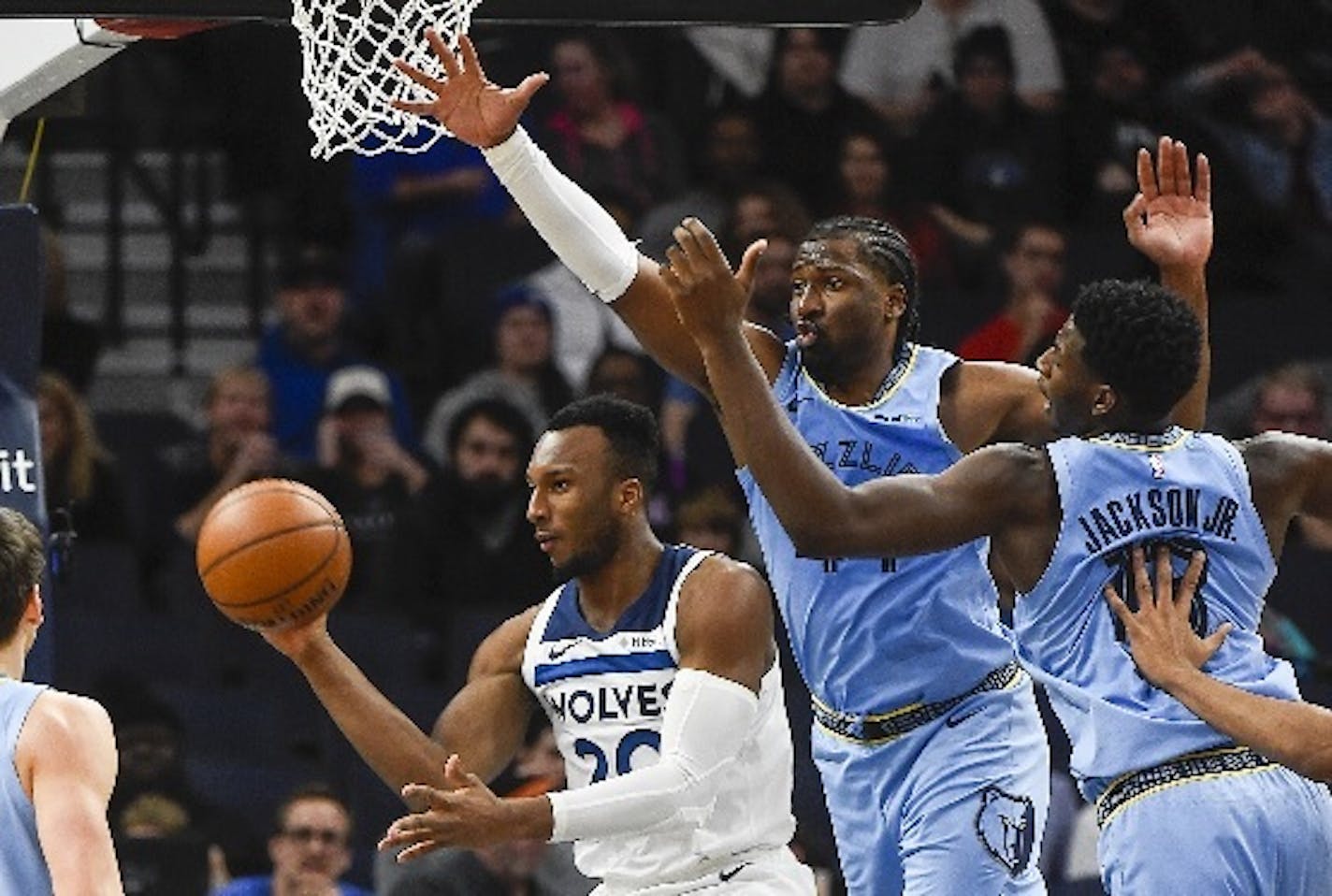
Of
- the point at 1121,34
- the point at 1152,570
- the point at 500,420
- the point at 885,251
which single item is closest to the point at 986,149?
the point at 1121,34

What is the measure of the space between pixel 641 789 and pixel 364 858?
357cm

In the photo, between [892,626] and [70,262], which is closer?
[892,626]

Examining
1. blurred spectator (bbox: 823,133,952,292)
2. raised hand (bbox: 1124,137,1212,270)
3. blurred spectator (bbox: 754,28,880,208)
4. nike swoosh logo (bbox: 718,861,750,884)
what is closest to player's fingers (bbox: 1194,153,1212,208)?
raised hand (bbox: 1124,137,1212,270)

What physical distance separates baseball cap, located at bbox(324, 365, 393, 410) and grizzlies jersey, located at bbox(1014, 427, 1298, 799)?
201 inches

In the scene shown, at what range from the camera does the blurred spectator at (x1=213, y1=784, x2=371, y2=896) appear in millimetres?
8766

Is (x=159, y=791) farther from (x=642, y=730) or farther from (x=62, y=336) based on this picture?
(x=642, y=730)

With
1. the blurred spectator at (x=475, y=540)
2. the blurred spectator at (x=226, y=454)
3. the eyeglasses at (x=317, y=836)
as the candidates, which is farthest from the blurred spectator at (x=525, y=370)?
the eyeglasses at (x=317, y=836)

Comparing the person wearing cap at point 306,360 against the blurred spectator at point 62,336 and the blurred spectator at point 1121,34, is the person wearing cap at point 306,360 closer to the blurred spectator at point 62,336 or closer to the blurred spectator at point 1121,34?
the blurred spectator at point 62,336

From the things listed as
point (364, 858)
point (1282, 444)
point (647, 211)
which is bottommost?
point (364, 858)

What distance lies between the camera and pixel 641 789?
19.6 feet

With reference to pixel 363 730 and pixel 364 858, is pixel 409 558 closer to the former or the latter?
pixel 364 858

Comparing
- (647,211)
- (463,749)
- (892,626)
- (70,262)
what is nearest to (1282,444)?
(892,626)

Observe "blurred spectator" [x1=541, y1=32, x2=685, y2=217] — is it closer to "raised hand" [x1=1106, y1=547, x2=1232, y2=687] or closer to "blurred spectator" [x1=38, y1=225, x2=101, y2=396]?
"blurred spectator" [x1=38, y1=225, x2=101, y2=396]

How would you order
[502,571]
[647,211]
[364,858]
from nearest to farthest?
[364,858] < [502,571] < [647,211]
